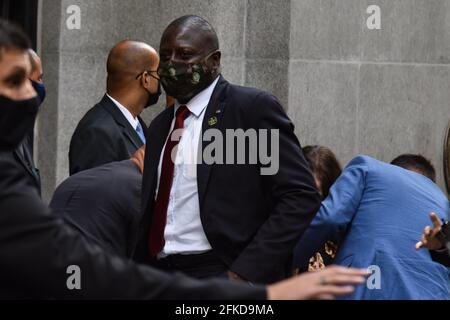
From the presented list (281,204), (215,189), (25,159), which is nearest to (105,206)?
(215,189)

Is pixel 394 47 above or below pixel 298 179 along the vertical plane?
above

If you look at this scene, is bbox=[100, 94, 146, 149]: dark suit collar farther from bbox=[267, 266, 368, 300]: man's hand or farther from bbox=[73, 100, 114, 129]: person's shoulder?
bbox=[267, 266, 368, 300]: man's hand

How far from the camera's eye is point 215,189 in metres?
5.45

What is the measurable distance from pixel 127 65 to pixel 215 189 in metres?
2.50

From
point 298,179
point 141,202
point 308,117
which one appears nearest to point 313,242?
point 298,179

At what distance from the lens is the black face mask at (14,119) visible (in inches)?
151

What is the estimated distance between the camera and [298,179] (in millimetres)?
5488

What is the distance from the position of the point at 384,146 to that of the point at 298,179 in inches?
194

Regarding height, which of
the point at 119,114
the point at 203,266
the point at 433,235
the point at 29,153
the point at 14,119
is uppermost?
the point at 14,119

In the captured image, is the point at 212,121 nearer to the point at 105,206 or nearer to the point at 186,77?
the point at 186,77

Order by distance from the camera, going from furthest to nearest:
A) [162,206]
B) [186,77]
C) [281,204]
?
[186,77]
[162,206]
[281,204]

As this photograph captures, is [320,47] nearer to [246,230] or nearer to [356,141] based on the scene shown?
[356,141]

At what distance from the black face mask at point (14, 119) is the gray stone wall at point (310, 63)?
5.65 metres

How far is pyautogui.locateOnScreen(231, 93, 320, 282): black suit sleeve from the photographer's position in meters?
5.35
